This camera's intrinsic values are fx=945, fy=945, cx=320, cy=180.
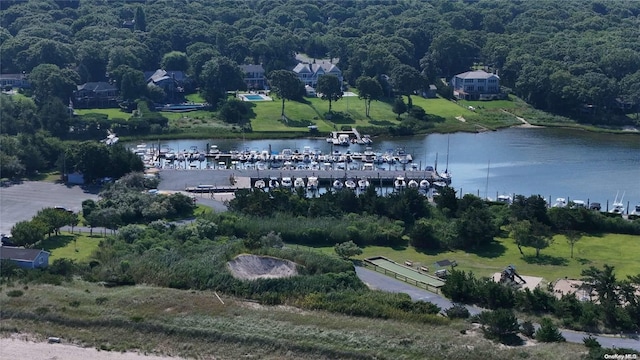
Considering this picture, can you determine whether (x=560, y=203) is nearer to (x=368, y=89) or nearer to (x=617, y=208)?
(x=617, y=208)

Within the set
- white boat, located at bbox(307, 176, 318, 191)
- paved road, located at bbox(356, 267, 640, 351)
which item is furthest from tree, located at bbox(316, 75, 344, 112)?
paved road, located at bbox(356, 267, 640, 351)

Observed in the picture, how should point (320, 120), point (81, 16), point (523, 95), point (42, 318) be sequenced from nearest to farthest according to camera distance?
point (42, 318)
point (320, 120)
point (523, 95)
point (81, 16)

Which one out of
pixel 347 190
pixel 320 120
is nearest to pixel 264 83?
pixel 320 120

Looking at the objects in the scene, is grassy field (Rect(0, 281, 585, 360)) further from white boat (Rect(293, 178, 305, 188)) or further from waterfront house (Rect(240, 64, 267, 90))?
waterfront house (Rect(240, 64, 267, 90))

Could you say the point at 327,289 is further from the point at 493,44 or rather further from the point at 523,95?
the point at 493,44

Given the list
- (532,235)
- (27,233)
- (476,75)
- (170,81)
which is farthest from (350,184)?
(476,75)

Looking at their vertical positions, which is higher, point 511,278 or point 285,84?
point 285,84
